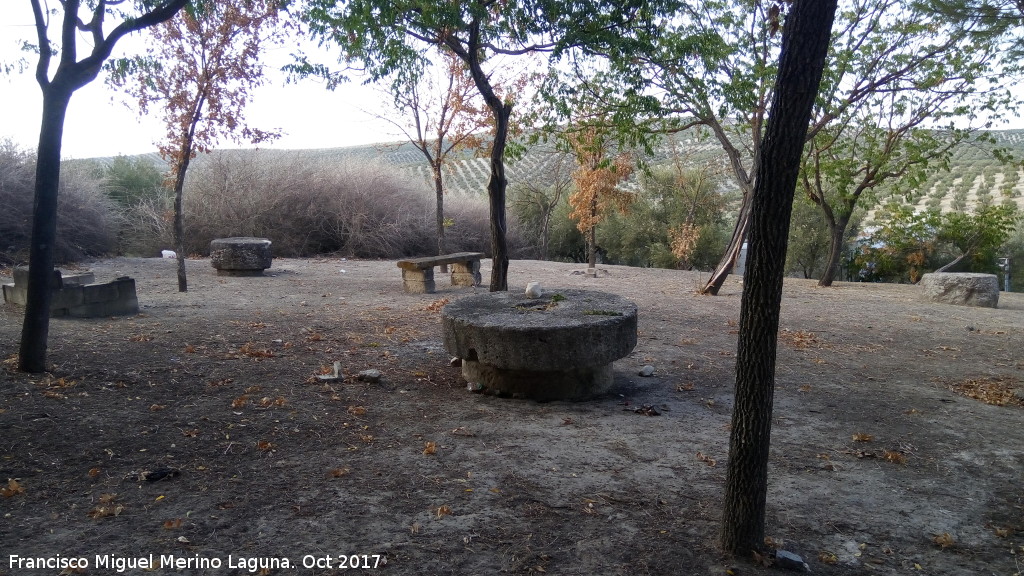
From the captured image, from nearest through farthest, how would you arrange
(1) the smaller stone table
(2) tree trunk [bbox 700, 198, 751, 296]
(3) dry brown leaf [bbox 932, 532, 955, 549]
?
(3) dry brown leaf [bbox 932, 532, 955, 549]
(2) tree trunk [bbox 700, 198, 751, 296]
(1) the smaller stone table

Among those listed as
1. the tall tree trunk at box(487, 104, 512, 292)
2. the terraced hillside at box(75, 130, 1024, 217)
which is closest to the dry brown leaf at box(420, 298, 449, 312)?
the tall tree trunk at box(487, 104, 512, 292)

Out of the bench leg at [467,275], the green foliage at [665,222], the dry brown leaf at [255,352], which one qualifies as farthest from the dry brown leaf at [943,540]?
the green foliage at [665,222]

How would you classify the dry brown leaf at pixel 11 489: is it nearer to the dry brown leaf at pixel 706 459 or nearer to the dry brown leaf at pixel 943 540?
the dry brown leaf at pixel 706 459

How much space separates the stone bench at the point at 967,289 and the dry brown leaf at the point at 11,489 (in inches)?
508

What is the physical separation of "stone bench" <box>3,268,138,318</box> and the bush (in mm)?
5195

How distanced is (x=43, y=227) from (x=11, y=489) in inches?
92.3

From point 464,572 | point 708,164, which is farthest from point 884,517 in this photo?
point 708,164

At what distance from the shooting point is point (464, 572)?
2.64 meters

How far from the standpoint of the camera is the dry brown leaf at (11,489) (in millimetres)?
3133

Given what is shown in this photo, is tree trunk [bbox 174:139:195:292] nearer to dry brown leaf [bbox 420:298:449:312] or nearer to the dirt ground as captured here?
the dirt ground

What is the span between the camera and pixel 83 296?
7336mm

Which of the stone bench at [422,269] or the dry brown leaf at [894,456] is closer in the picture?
the dry brown leaf at [894,456]

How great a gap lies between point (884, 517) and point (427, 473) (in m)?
2.33

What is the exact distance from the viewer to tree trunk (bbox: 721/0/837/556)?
2439mm
